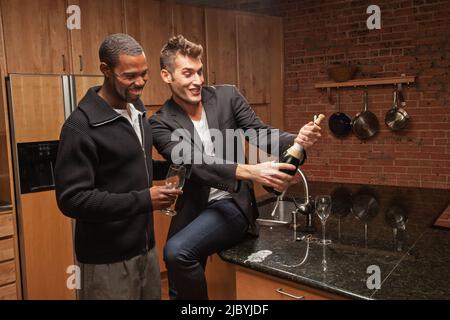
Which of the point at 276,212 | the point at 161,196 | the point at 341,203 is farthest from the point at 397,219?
the point at 161,196

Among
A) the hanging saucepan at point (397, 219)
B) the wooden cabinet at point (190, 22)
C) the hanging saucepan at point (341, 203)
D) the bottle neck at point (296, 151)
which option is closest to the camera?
the bottle neck at point (296, 151)

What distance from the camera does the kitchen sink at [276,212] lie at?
2.16 m

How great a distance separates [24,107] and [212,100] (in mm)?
1425

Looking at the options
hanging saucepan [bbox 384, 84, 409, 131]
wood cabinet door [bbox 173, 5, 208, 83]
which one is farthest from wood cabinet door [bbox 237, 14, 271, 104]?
hanging saucepan [bbox 384, 84, 409, 131]

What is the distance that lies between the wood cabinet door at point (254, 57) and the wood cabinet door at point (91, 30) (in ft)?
3.97

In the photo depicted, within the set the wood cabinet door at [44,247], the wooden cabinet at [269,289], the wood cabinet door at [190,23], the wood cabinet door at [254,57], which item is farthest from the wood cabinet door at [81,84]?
the wooden cabinet at [269,289]

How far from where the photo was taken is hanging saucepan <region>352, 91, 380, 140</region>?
3779mm

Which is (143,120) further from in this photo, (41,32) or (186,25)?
(186,25)

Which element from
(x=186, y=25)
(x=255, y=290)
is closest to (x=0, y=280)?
(x=255, y=290)

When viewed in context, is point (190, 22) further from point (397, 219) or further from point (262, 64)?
point (397, 219)

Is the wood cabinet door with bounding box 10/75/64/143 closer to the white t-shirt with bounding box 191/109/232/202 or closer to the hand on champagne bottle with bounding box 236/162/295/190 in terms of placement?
the white t-shirt with bounding box 191/109/232/202

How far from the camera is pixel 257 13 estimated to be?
14.0ft

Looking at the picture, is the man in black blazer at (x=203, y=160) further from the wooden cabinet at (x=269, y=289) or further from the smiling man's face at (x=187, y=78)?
the wooden cabinet at (x=269, y=289)

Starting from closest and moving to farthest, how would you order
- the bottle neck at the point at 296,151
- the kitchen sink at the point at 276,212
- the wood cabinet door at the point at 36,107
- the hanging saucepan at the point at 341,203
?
the bottle neck at the point at 296,151 < the kitchen sink at the point at 276,212 < the hanging saucepan at the point at 341,203 < the wood cabinet door at the point at 36,107
